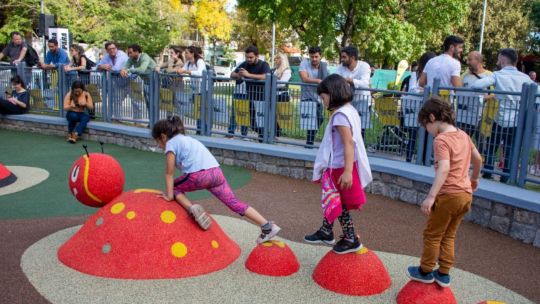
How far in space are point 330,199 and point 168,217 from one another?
148 cm

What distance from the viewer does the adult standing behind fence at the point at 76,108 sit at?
11.4m

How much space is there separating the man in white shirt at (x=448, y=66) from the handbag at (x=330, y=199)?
13.0 ft

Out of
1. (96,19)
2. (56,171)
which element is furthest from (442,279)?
(96,19)

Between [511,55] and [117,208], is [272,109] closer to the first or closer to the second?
[511,55]

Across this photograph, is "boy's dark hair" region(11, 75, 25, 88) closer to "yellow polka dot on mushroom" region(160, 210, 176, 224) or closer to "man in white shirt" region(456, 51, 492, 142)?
"yellow polka dot on mushroom" region(160, 210, 176, 224)

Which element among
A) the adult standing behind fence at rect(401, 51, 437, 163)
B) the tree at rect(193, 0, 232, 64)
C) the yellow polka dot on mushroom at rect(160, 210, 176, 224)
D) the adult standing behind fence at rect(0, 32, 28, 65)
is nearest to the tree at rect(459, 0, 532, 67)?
the tree at rect(193, 0, 232, 64)

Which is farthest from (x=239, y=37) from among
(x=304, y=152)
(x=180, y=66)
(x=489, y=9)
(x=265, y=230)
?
(x=265, y=230)

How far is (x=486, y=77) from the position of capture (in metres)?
7.30

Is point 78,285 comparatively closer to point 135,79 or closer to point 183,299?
point 183,299

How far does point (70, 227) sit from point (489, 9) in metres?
42.9

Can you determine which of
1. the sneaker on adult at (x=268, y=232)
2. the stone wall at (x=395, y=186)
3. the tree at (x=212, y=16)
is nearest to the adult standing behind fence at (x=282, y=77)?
the stone wall at (x=395, y=186)

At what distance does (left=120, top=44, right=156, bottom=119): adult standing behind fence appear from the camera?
1107 cm

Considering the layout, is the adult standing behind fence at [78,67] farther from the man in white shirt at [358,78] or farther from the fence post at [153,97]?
the man in white shirt at [358,78]

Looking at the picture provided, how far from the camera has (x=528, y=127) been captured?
6289 mm
